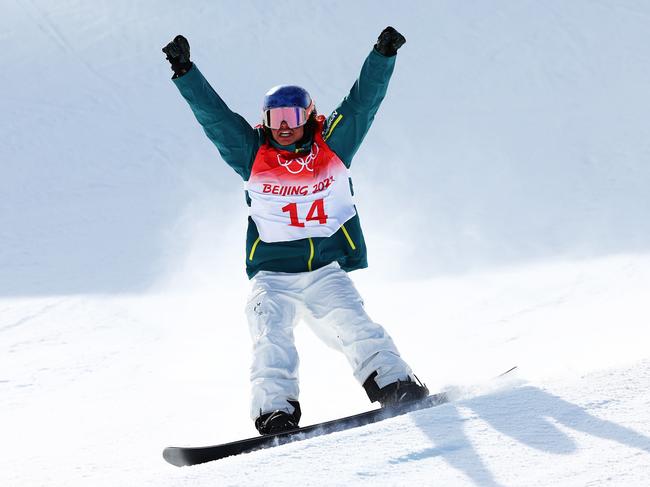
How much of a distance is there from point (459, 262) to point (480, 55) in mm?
5468

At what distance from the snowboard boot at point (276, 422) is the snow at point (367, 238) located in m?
0.54

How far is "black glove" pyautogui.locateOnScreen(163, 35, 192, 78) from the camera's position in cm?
372

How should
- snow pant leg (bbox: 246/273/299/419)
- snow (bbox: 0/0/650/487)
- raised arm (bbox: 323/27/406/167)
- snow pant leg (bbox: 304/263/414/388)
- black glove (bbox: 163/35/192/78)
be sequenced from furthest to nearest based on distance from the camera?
raised arm (bbox: 323/27/406/167) < black glove (bbox: 163/35/192/78) < snow pant leg (bbox: 304/263/414/388) < snow pant leg (bbox: 246/273/299/419) < snow (bbox: 0/0/650/487)

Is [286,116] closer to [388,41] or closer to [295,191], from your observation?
[295,191]

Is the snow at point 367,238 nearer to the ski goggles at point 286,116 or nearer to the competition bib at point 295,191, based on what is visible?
the competition bib at point 295,191

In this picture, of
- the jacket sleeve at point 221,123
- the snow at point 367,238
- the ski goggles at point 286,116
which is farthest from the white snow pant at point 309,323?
the ski goggles at point 286,116

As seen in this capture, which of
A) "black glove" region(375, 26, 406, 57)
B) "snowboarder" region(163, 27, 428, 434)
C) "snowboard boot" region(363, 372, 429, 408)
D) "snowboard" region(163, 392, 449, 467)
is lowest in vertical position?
"snowboard" region(163, 392, 449, 467)

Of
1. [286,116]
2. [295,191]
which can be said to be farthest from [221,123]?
[295,191]

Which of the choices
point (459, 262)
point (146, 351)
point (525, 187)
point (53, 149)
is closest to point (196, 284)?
point (146, 351)

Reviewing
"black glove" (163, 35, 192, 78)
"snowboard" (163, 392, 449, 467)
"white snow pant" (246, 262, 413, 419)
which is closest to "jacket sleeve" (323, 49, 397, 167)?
"white snow pant" (246, 262, 413, 419)

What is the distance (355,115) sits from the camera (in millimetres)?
4012

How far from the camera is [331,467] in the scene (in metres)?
2.44

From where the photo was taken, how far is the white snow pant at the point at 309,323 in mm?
3400

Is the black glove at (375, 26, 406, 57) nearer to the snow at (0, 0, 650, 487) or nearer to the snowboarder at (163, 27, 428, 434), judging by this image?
the snowboarder at (163, 27, 428, 434)
